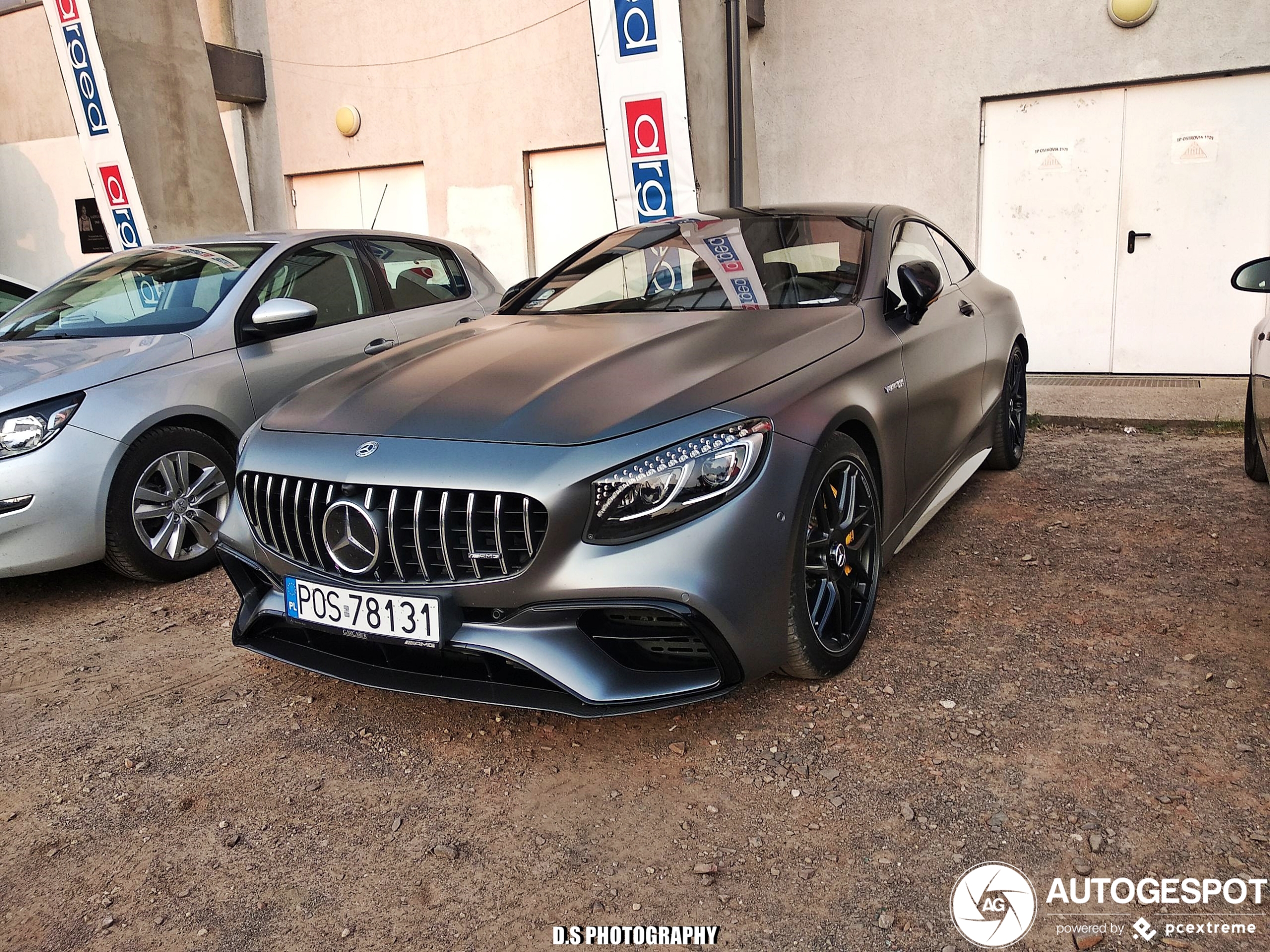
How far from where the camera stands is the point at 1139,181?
7.75m

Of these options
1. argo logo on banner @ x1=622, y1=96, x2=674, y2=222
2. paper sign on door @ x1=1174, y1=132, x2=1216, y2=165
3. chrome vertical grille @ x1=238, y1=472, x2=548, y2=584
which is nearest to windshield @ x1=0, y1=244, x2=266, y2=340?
chrome vertical grille @ x1=238, y1=472, x2=548, y2=584

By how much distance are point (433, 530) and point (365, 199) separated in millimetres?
10129

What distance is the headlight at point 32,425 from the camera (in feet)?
12.1

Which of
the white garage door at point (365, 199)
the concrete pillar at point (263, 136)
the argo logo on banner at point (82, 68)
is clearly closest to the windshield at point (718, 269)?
the white garage door at point (365, 199)

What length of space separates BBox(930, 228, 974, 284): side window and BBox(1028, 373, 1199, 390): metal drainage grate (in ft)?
11.4

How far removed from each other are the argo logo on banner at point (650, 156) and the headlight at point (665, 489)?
5.42 meters

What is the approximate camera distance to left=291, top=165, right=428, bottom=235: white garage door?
11.3 metres

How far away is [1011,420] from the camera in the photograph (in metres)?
5.04

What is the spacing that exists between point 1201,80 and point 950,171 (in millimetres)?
1864

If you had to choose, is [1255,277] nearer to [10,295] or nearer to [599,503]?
[599,503]

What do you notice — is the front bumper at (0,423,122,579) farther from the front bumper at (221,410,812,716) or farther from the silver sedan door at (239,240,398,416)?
the front bumper at (221,410,812,716)

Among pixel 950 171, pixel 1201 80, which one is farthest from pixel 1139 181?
pixel 950 171

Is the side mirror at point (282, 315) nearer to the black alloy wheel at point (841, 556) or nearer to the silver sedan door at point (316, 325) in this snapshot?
the silver sedan door at point (316, 325)

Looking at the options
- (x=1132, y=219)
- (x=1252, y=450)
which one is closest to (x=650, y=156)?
(x=1132, y=219)
